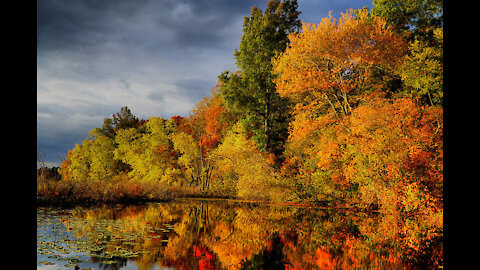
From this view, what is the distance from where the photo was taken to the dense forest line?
45.2ft

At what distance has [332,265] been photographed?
6.36 metres

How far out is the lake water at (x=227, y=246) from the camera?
6129mm

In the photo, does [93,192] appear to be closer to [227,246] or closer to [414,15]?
[227,246]

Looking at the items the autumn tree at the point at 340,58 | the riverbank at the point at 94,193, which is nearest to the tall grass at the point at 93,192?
the riverbank at the point at 94,193

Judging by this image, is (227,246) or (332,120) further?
(332,120)

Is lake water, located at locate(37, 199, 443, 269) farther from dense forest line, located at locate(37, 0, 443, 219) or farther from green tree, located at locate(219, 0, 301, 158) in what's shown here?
green tree, located at locate(219, 0, 301, 158)

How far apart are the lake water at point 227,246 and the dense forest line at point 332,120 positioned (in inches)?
138

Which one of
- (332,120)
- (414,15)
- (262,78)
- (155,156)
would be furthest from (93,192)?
(414,15)

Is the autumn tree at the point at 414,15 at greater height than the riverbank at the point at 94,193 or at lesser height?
greater

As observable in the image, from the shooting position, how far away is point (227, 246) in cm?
805

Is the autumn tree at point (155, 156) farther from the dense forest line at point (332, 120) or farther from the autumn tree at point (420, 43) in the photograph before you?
the autumn tree at point (420, 43)

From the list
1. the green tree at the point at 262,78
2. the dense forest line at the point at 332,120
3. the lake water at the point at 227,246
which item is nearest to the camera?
the lake water at the point at 227,246

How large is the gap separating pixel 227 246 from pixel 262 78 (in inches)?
769
